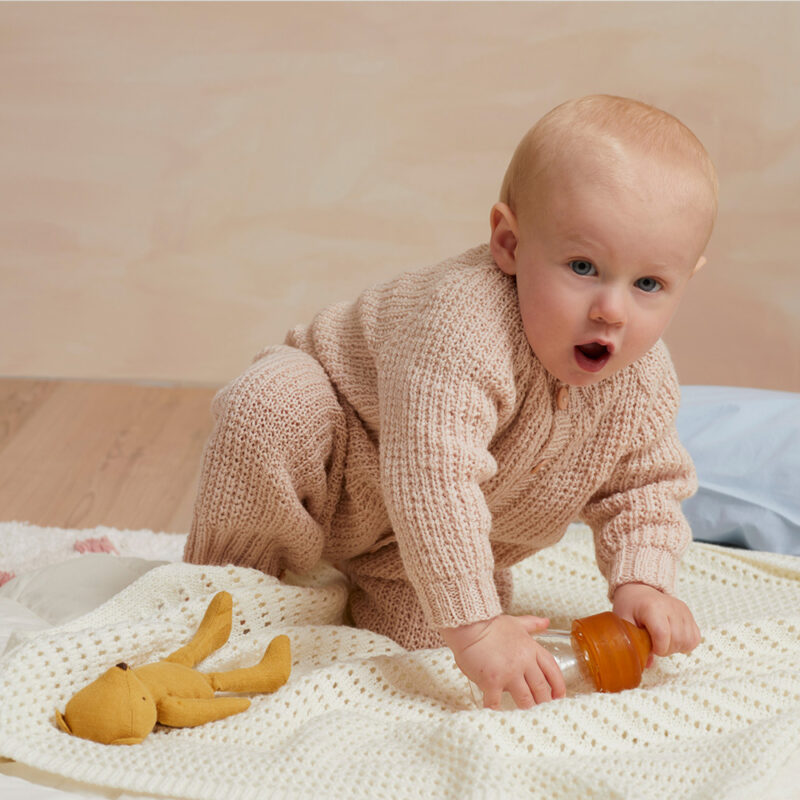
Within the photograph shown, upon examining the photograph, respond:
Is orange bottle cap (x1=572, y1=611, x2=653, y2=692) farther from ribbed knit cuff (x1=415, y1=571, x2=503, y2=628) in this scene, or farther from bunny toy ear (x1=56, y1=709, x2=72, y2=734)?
bunny toy ear (x1=56, y1=709, x2=72, y2=734)

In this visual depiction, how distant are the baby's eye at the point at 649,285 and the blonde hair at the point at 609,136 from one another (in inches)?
2.5

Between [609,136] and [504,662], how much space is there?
15.4 inches

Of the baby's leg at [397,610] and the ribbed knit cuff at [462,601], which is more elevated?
the ribbed knit cuff at [462,601]

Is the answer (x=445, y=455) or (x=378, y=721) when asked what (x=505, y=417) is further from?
(x=378, y=721)

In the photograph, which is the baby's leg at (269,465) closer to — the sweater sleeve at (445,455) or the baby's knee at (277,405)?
the baby's knee at (277,405)

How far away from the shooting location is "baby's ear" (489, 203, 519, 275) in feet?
2.88

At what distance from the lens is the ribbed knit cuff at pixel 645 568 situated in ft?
2.98

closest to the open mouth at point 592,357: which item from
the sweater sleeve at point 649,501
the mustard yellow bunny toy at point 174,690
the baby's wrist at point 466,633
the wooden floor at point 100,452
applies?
the sweater sleeve at point 649,501

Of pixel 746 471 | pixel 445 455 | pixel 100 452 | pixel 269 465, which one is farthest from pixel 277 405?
pixel 100 452

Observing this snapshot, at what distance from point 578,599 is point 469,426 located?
0.36 metres

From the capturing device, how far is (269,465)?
94 cm

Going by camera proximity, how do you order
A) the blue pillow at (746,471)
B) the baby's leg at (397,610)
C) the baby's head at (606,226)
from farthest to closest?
the blue pillow at (746,471), the baby's leg at (397,610), the baby's head at (606,226)

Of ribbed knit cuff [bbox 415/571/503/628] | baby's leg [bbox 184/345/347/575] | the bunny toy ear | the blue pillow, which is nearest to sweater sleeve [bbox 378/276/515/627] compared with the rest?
ribbed knit cuff [bbox 415/571/503/628]

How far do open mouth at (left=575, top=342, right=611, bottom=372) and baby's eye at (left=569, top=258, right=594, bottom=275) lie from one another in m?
0.06
